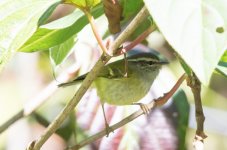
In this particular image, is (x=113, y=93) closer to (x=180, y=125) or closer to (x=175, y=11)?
(x=180, y=125)

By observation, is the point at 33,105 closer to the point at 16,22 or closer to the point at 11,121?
the point at 11,121

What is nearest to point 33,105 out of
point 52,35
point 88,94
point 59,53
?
point 88,94

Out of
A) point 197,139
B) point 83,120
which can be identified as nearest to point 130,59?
point 83,120

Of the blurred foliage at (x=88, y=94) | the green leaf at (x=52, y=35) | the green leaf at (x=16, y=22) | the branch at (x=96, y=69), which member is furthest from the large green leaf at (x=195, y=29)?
the green leaf at (x=52, y=35)

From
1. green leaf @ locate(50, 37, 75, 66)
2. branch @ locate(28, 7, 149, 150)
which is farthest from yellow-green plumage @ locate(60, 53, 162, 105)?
branch @ locate(28, 7, 149, 150)

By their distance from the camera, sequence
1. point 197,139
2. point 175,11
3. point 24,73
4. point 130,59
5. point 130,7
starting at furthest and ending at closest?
1. point 24,73
2. point 130,59
3. point 130,7
4. point 197,139
5. point 175,11

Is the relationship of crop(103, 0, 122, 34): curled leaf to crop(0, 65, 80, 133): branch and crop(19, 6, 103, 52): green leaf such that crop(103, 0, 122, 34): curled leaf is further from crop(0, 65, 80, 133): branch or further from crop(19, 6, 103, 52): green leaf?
crop(0, 65, 80, 133): branch

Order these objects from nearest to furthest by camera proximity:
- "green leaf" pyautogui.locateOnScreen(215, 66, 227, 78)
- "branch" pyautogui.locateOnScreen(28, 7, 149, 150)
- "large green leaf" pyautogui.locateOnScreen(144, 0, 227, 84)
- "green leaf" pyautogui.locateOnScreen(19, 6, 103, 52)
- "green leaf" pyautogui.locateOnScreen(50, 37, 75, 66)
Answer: "large green leaf" pyautogui.locateOnScreen(144, 0, 227, 84) → "branch" pyautogui.locateOnScreen(28, 7, 149, 150) → "green leaf" pyautogui.locateOnScreen(215, 66, 227, 78) → "green leaf" pyautogui.locateOnScreen(19, 6, 103, 52) → "green leaf" pyautogui.locateOnScreen(50, 37, 75, 66)
